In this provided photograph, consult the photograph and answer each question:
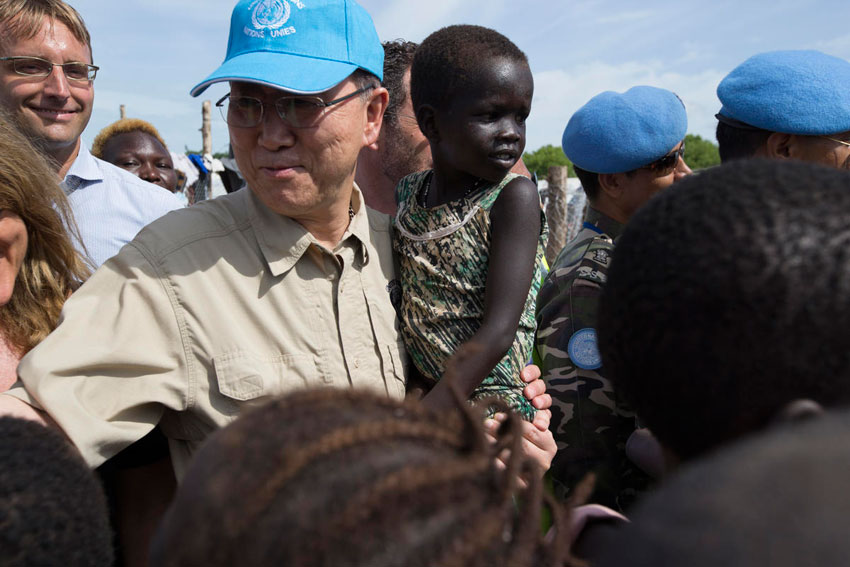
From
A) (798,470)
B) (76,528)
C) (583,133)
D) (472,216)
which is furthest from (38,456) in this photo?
(583,133)

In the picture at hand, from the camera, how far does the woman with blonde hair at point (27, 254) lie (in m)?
1.94

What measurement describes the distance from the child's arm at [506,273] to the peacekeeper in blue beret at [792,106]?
979mm

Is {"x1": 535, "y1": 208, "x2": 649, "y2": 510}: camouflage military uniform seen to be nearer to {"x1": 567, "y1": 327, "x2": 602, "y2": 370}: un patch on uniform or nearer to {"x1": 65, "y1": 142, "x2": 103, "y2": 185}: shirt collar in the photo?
{"x1": 567, "y1": 327, "x2": 602, "y2": 370}: un patch on uniform

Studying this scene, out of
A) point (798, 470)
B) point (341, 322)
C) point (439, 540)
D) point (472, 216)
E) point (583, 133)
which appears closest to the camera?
point (798, 470)

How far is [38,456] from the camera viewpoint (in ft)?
3.35

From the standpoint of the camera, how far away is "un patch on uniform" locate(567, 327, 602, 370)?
2.34m

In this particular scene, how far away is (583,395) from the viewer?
7.79 feet

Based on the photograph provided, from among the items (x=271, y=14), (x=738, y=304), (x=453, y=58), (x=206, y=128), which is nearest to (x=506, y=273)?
(x=453, y=58)

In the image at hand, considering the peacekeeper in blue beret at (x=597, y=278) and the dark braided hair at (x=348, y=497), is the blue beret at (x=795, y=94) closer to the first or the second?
the peacekeeper in blue beret at (x=597, y=278)

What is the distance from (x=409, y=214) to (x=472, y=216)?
263 mm

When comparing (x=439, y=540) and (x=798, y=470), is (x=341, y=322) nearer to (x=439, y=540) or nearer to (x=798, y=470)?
(x=439, y=540)

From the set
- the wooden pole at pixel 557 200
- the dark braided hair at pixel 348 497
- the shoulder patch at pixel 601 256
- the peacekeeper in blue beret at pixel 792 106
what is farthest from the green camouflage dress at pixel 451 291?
the wooden pole at pixel 557 200

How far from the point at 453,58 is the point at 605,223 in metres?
0.93

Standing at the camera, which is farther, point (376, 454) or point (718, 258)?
point (718, 258)
